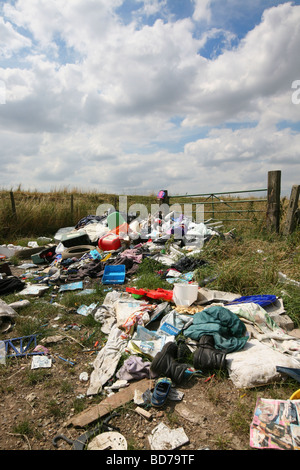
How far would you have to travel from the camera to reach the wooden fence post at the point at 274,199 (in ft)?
20.2

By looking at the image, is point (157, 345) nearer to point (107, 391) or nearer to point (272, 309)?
point (107, 391)

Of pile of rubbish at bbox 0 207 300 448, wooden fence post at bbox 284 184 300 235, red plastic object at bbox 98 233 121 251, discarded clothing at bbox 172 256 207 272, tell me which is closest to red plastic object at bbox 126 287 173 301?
pile of rubbish at bbox 0 207 300 448

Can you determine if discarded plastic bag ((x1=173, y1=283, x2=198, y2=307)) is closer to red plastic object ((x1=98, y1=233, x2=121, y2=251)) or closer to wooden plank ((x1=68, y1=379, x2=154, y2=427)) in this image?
wooden plank ((x1=68, y1=379, x2=154, y2=427))

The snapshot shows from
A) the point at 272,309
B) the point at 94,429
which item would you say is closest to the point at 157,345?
the point at 94,429

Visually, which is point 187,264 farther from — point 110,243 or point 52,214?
point 52,214

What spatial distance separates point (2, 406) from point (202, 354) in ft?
5.83

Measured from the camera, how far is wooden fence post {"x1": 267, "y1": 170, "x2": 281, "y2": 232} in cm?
616

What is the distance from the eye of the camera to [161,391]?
7.36 feet

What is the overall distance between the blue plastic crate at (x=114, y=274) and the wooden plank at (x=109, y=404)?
2620mm

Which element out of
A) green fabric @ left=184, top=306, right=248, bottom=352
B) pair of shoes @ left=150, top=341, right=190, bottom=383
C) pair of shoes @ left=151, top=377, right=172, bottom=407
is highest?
green fabric @ left=184, top=306, right=248, bottom=352

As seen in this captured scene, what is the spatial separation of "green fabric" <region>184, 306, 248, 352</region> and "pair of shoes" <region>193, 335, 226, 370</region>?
14 cm

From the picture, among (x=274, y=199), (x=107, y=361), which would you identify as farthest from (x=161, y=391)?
(x=274, y=199)

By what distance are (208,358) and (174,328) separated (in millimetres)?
636
